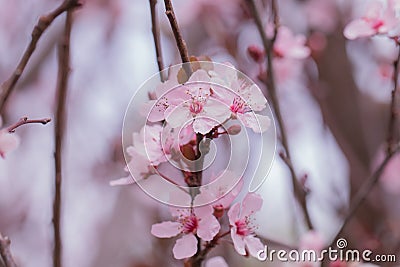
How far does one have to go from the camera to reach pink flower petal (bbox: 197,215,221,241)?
24.6 inches

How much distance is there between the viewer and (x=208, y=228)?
0.63 metres

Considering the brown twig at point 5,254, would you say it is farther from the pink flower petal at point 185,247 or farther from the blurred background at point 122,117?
the blurred background at point 122,117

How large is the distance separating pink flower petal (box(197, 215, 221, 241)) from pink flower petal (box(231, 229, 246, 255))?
33 millimetres

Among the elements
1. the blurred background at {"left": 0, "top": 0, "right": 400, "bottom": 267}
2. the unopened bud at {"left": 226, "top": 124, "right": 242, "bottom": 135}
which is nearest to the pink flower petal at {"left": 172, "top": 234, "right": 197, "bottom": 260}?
the unopened bud at {"left": 226, "top": 124, "right": 242, "bottom": 135}

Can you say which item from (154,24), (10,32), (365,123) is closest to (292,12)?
(365,123)

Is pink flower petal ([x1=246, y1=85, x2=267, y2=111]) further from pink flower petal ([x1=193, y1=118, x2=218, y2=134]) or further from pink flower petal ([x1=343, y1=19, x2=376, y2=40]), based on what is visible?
pink flower petal ([x1=343, y1=19, x2=376, y2=40])

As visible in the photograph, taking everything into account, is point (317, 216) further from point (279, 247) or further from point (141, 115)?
point (141, 115)

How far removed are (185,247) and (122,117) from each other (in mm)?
1128

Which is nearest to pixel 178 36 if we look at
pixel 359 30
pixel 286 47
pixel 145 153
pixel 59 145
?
pixel 145 153

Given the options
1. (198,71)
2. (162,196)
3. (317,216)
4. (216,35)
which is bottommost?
(317,216)

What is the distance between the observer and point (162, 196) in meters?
0.68

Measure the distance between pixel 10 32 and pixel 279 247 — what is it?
1.50 metres

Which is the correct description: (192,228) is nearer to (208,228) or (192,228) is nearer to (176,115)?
(208,228)

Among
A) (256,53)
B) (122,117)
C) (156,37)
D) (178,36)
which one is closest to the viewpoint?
(178,36)
